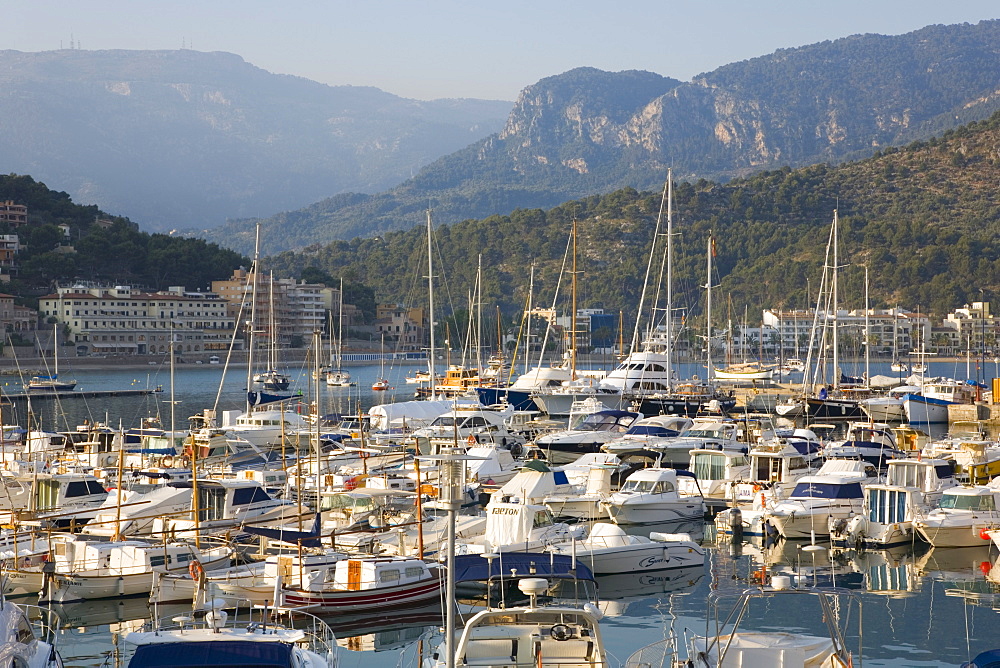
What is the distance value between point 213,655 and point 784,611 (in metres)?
10.4

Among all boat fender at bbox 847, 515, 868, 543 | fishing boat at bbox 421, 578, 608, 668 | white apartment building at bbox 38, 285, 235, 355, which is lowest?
boat fender at bbox 847, 515, 868, 543

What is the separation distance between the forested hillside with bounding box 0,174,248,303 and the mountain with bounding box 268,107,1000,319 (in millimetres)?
29971

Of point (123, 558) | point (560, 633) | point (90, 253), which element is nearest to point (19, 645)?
point (560, 633)

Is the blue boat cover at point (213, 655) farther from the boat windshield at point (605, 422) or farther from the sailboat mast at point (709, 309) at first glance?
the sailboat mast at point (709, 309)

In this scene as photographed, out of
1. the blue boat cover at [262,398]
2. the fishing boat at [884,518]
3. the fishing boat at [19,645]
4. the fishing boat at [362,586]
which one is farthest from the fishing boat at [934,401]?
the fishing boat at [19,645]

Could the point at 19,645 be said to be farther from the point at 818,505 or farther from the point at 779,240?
the point at 779,240

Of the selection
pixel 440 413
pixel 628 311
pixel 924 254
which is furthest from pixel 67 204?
pixel 440 413

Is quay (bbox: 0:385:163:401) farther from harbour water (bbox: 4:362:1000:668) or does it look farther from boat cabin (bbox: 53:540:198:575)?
harbour water (bbox: 4:362:1000:668)

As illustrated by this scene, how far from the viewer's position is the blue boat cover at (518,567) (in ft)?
59.8

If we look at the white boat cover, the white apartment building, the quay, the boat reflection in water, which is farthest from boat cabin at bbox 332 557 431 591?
the white apartment building

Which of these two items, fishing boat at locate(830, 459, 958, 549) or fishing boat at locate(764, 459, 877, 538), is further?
fishing boat at locate(764, 459, 877, 538)

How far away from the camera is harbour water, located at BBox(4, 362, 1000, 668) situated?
1719cm

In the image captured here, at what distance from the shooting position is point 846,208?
18025 cm

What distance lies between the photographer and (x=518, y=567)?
18.5 meters
